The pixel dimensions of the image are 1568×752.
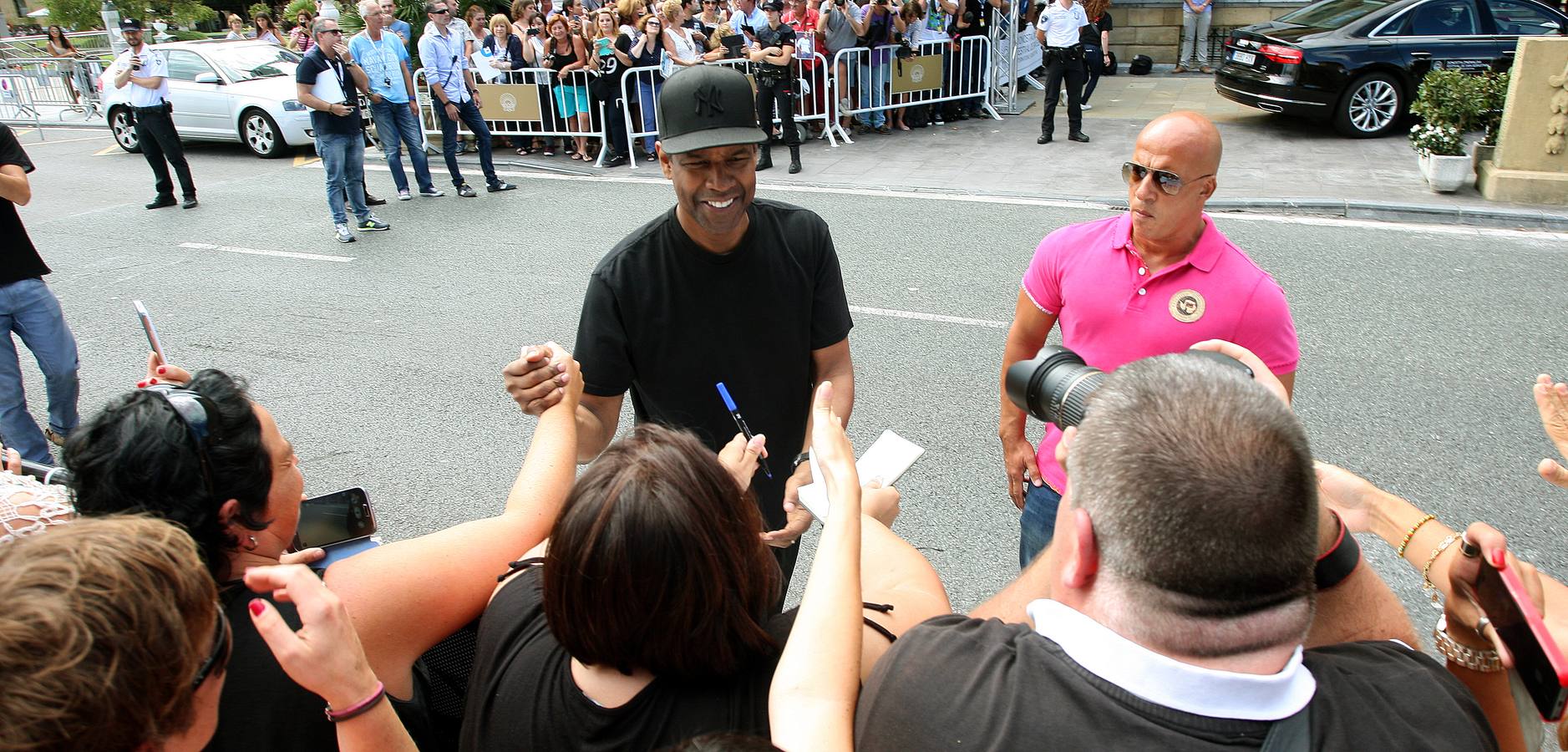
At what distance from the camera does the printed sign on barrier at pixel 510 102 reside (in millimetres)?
12719

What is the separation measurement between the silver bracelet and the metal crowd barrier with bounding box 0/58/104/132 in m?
22.1

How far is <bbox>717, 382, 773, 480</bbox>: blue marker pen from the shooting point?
2588 mm

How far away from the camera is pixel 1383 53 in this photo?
1065 cm

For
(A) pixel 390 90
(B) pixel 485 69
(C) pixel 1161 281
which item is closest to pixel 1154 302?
(C) pixel 1161 281

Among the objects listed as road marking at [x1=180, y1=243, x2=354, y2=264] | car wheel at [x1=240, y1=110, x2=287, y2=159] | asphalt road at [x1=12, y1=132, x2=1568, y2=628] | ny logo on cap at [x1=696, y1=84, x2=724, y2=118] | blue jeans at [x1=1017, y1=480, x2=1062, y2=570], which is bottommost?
asphalt road at [x1=12, y1=132, x2=1568, y2=628]

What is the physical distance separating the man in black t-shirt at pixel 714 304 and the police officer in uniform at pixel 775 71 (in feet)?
27.3

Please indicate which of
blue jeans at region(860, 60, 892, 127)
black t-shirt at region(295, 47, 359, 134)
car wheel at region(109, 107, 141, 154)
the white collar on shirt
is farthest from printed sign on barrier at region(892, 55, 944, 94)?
the white collar on shirt

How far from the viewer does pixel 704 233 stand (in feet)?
8.53

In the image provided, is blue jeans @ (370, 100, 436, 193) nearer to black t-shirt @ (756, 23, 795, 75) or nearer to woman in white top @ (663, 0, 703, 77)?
woman in white top @ (663, 0, 703, 77)

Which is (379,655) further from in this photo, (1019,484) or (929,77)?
(929,77)

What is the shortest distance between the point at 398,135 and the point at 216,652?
396 inches

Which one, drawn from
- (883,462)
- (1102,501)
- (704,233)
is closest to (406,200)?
(704,233)

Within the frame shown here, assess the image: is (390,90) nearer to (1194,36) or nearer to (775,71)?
(775,71)

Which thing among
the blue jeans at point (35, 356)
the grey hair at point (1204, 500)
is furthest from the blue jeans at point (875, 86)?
the grey hair at point (1204, 500)
